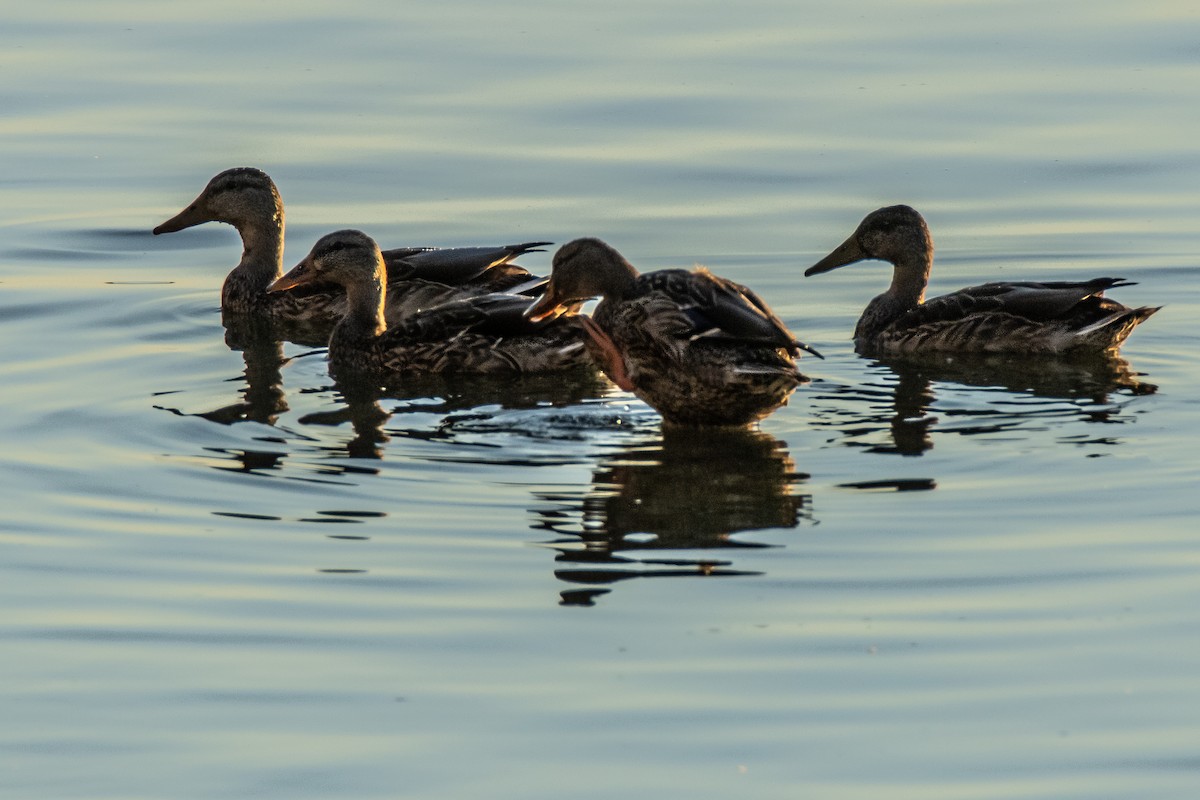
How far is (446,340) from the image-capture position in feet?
39.3

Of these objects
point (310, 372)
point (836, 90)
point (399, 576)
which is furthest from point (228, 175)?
point (399, 576)

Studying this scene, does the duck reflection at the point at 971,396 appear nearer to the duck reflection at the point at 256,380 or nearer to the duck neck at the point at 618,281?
the duck neck at the point at 618,281

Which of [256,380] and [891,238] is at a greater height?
[891,238]

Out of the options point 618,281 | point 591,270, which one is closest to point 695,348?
point 618,281

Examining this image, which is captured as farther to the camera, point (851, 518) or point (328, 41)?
point (328, 41)

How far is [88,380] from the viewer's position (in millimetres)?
11109

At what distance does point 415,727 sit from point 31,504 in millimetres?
3086

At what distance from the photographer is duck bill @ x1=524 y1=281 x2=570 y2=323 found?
1104 cm

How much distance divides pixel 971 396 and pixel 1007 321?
4.10 ft

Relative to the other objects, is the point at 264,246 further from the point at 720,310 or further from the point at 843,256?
the point at 720,310

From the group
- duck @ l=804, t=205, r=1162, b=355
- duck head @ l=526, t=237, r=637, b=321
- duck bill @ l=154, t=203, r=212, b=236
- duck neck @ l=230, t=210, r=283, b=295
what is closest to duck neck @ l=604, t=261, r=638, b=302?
duck head @ l=526, t=237, r=637, b=321

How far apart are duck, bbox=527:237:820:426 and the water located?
8.8 inches

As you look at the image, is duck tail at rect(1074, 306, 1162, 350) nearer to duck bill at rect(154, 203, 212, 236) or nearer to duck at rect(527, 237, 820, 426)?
duck at rect(527, 237, 820, 426)

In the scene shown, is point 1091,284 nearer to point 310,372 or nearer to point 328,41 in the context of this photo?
point 310,372
